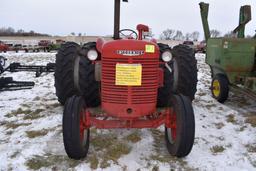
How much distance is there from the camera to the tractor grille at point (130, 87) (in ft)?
10.9

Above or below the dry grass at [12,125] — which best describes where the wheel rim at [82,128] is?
above

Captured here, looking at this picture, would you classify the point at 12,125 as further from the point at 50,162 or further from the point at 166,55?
the point at 166,55

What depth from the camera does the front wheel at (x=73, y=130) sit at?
314 cm

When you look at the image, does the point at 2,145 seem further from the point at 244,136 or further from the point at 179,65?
the point at 244,136

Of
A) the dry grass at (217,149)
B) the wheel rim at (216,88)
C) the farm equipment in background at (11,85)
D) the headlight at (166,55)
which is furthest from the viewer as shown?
the farm equipment in background at (11,85)

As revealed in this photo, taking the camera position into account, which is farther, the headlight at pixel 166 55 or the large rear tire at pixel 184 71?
the large rear tire at pixel 184 71

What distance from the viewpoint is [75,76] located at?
4422 millimetres

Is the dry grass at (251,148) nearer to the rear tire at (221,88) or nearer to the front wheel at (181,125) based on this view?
the front wheel at (181,125)

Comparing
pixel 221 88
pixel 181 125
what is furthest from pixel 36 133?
pixel 221 88

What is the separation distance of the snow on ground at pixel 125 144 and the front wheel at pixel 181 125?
16 cm

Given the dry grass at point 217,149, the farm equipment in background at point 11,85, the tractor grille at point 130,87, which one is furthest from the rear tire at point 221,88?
the farm equipment in background at point 11,85

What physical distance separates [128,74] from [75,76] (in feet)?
4.52

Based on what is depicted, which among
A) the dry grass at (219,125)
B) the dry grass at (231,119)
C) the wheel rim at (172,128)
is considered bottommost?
the dry grass at (219,125)

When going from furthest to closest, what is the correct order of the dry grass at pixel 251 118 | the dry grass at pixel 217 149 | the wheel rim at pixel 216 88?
1. the wheel rim at pixel 216 88
2. the dry grass at pixel 251 118
3. the dry grass at pixel 217 149
